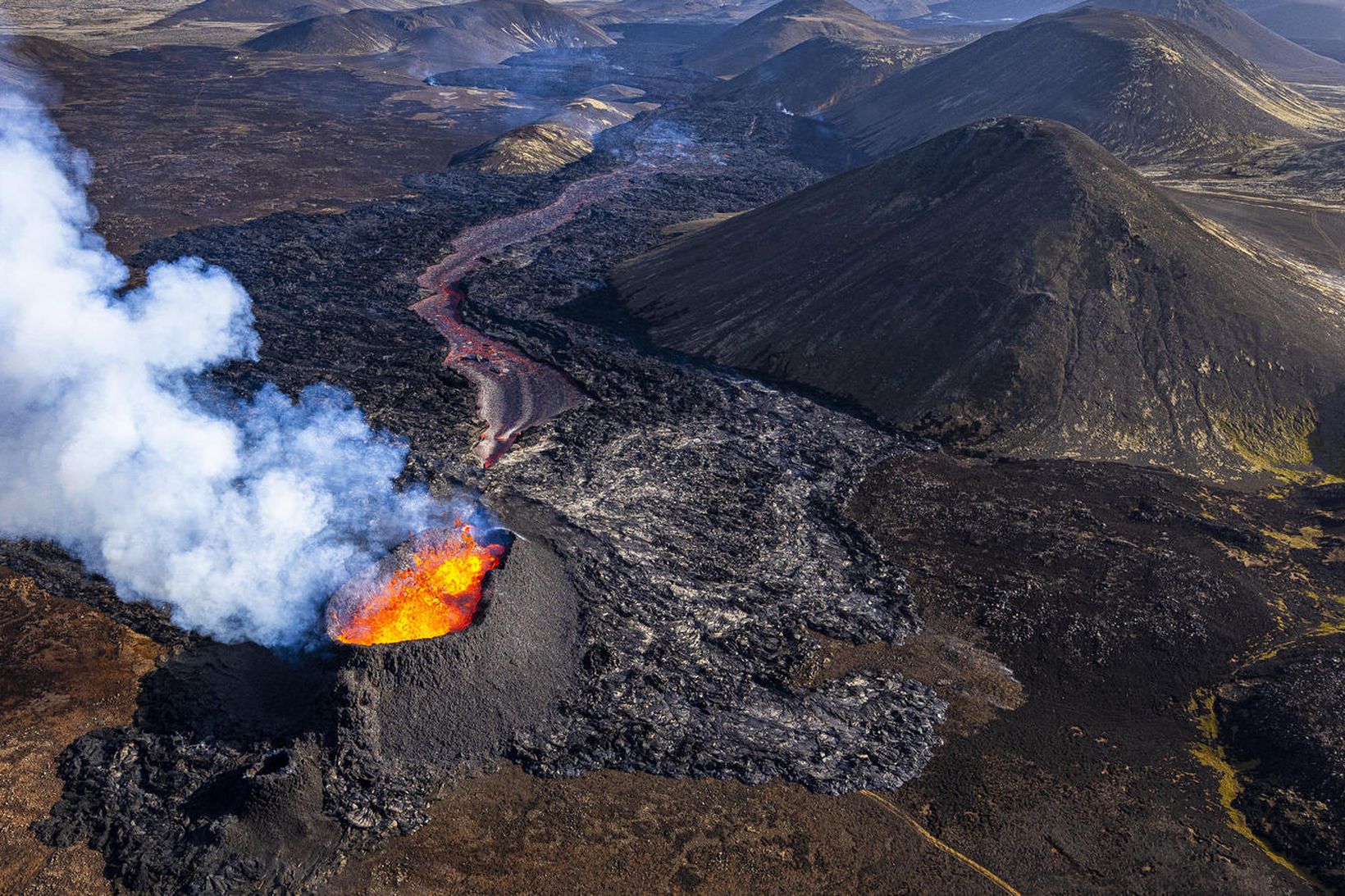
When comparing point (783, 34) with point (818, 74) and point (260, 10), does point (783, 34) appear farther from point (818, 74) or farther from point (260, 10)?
point (260, 10)

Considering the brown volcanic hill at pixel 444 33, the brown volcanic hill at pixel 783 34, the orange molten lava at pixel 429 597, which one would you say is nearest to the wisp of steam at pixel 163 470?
the orange molten lava at pixel 429 597

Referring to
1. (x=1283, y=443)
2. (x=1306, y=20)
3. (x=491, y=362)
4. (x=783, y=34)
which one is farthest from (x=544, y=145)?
(x=1306, y=20)

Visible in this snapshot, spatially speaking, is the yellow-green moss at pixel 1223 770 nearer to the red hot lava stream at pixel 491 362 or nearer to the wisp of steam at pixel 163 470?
the wisp of steam at pixel 163 470

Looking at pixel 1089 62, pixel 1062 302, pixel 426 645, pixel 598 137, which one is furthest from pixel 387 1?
pixel 426 645

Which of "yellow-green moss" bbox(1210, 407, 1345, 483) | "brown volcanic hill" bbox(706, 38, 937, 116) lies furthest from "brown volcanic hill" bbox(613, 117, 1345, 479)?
"brown volcanic hill" bbox(706, 38, 937, 116)

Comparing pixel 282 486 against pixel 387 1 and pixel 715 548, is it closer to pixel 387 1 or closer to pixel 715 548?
pixel 715 548
